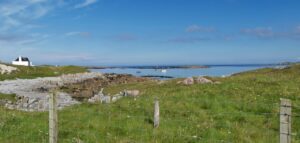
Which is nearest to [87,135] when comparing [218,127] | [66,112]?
[218,127]

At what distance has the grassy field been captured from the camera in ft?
61.5

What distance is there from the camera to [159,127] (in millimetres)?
20750

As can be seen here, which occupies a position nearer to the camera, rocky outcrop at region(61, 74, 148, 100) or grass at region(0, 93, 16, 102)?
grass at region(0, 93, 16, 102)

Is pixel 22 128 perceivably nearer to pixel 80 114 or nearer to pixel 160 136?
pixel 80 114

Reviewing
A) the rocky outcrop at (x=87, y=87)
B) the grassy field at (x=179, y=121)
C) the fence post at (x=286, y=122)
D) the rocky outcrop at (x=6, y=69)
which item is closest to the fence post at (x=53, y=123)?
the grassy field at (x=179, y=121)

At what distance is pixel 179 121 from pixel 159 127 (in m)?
1.69

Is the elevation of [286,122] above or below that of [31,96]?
above

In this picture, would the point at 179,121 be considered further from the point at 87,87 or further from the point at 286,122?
the point at 87,87

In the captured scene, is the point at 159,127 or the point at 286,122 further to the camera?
the point at 159,127

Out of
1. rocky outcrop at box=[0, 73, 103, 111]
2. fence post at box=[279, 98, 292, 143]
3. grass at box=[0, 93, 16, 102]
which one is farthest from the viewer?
grass at box=[0, 93, 16, 102]

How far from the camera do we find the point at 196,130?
64.1ft

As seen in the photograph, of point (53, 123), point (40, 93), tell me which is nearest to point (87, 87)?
point (40, 93)

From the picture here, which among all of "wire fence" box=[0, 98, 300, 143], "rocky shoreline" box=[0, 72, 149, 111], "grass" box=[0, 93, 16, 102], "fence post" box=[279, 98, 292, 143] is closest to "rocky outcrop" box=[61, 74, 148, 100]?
"rocky shoreline" box=[0, 72, 149, 111]

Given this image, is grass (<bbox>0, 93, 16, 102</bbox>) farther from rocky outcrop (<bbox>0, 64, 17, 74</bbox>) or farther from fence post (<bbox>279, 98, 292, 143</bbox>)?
rocky outcrop (<bbox>0, 64, 17, 74</bbox>)
